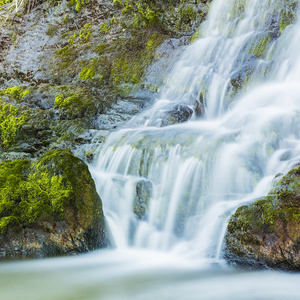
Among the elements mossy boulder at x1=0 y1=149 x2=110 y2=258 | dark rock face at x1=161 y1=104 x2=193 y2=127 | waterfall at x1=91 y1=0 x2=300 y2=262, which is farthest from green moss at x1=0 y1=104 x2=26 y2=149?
dark rock face at x1=161 y1=104 x2=193 y2=127

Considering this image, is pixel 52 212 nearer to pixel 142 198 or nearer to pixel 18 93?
pixel 142 198

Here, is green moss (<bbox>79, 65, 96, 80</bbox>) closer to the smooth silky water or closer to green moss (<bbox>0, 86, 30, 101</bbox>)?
green moss (<bbox>0, 86, 30, 101</bbox>)

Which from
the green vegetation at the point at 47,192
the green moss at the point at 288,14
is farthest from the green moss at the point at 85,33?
the green vegetation at the point at 47,192

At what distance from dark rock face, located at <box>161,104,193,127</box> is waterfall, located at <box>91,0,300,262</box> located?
8.1 inches

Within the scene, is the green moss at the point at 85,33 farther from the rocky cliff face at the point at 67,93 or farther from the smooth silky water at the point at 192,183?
the smooth silky water at the point at 192,183

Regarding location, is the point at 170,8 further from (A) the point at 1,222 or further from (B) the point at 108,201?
(A) the point at 1,222

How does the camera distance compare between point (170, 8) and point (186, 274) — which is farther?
point (170, 8)

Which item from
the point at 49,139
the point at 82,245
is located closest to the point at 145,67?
the point at 49,139

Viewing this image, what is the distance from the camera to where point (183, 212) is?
6125mm

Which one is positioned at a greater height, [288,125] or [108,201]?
[288,125]

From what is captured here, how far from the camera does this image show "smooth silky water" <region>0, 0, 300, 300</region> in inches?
165

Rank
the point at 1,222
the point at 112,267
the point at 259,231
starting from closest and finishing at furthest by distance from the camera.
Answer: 1. the point at 259,231
2. the point at 112,267
3. the point at 1,222

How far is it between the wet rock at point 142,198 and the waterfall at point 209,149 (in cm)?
2

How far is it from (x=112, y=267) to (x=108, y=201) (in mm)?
2064
